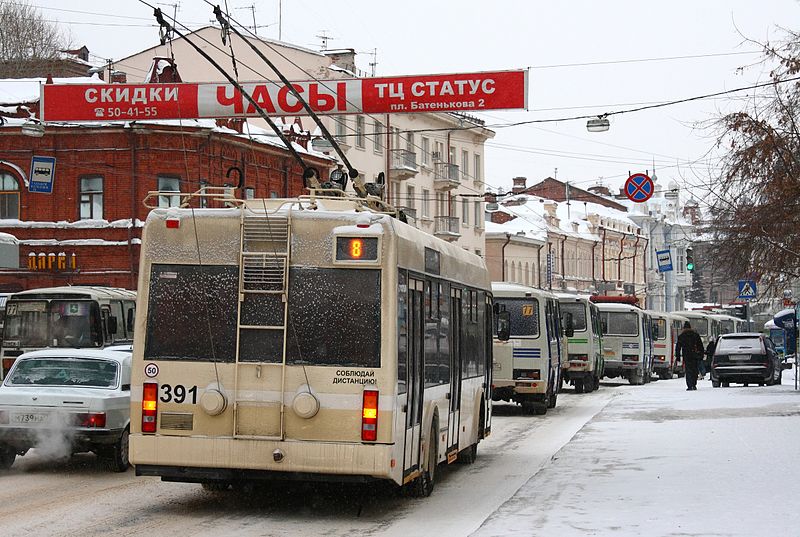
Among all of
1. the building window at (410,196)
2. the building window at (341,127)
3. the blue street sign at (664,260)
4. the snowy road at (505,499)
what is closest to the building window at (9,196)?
the building window at (341,127)

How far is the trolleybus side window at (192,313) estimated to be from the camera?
39.1 ft

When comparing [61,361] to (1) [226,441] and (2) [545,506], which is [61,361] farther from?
(2) [545,506]

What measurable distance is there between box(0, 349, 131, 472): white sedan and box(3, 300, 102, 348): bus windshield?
48.6 ft

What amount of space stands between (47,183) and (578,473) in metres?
33.0

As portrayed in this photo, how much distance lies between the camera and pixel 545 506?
488 inches

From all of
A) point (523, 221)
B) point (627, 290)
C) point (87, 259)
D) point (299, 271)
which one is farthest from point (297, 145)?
point (627, 290)

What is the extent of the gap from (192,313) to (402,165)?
185 ft

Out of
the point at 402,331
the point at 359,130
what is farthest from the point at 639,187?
the point at 359,130

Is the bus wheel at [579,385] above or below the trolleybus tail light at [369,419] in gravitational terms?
→ above

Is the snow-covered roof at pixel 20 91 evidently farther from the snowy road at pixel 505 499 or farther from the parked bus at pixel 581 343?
the snowy road at pixel 505 499

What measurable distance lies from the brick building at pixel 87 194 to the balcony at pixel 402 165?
1987 cm

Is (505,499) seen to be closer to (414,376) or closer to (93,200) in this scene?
(414,376)

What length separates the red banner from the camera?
872 inches

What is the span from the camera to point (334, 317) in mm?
11820
